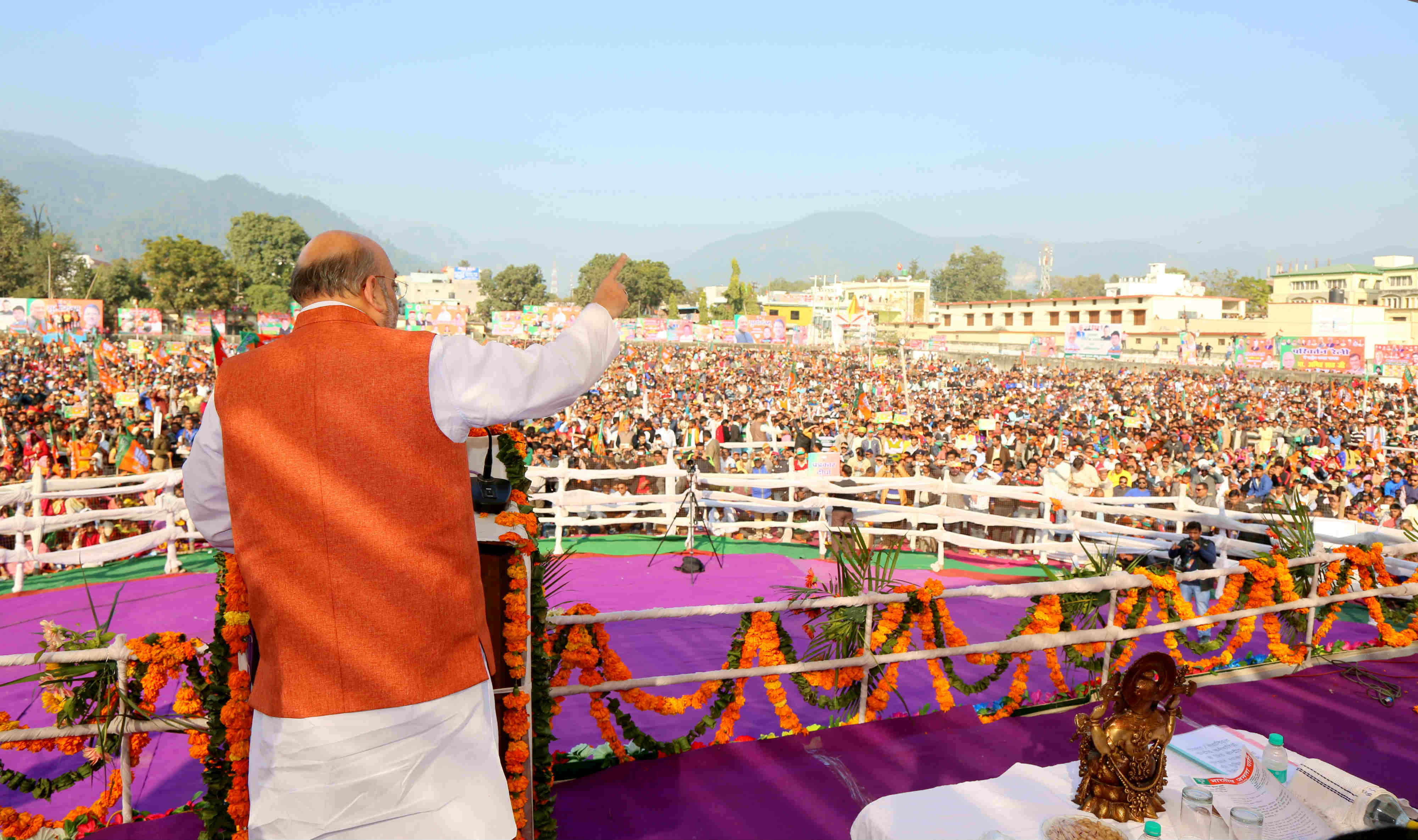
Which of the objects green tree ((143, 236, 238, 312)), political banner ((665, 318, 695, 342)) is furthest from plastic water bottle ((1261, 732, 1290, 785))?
green tree ((143, 236, 238, 312))

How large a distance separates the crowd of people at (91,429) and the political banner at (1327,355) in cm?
3032

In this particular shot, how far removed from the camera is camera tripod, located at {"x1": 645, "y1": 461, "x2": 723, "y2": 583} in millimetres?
8539

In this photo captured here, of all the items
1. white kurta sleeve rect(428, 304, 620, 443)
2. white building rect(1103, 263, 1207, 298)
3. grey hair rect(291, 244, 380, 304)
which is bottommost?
white kurta sleeve rect(428, 304, 620, 443)

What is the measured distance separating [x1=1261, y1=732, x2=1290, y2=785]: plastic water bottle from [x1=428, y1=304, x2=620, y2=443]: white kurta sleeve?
106 inches

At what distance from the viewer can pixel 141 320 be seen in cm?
3662

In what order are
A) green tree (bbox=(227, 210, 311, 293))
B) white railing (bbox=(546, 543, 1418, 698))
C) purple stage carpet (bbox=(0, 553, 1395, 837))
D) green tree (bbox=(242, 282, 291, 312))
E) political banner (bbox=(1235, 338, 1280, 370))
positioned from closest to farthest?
1. white railing (bbox=(546, 543, 1418, 698))
2. purple stage carpet (bbox=(0, 553, 1395, 837))
3. political banner (bbox=(1235, 338, 1280, 370))
4. green tree (bbox=(242, 282, 291, 312))
5. green tree (bbox=(227, 210, 311, 293))

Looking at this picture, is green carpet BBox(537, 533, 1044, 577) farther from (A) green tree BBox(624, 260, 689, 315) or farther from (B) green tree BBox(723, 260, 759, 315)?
(B) green tree BBox(723, 260, 759, 315)

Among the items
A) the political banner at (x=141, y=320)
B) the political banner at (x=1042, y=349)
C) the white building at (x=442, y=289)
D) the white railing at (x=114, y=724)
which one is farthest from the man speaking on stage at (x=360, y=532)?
the white building at (x=442, y=289)

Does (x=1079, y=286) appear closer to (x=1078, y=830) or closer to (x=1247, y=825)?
(x=1247, y=825)

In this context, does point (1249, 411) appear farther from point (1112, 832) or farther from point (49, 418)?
point (49, 418)

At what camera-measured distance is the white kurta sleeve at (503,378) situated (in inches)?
68.1

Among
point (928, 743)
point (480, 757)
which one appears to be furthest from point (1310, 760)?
point (480, 757)

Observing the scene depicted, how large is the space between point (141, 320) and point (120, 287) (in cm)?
3757

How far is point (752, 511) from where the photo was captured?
1180cm
